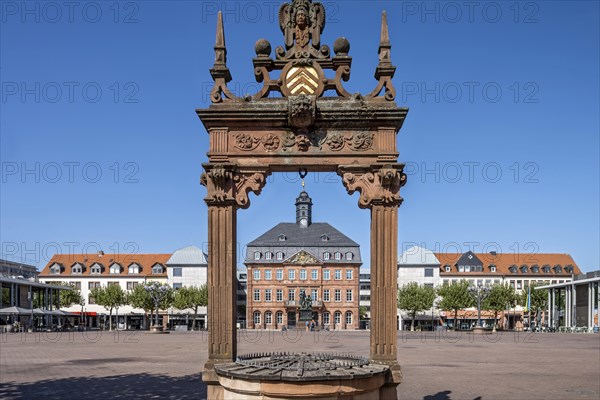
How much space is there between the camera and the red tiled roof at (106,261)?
3342 inches

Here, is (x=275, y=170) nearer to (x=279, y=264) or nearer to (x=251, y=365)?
(x=251, y=365)

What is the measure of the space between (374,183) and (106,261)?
85271 mm

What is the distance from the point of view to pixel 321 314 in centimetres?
8150

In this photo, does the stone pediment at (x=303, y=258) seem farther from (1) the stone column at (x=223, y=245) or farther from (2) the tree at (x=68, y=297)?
(1) the stone column at (x=223, y=245)

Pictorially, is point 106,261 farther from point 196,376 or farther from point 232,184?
point 232,184

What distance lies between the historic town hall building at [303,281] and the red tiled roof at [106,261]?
14.7 m

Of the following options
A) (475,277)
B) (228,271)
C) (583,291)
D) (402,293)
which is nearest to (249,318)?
(402,293)

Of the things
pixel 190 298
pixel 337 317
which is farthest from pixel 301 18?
pixel 337 317

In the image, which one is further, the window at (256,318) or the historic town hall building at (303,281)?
the historic town hall building at (303,281)

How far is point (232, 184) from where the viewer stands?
794 cm

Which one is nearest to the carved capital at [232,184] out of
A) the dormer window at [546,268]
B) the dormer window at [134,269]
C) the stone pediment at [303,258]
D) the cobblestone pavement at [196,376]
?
the cobblestone pavement at [196,376]

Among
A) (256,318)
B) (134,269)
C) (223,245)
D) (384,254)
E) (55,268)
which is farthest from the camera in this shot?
(134,269)

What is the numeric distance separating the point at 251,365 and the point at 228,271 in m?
1.39

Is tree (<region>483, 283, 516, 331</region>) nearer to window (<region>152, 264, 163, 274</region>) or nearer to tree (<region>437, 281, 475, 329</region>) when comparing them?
tree (<region>437, 281, 475, 329</region>)
